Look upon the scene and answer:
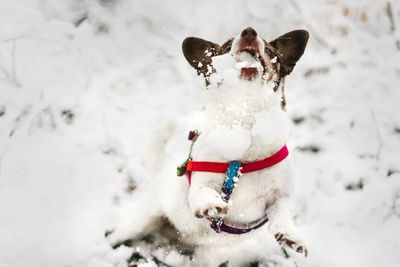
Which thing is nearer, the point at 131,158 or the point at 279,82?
the point at 279,82

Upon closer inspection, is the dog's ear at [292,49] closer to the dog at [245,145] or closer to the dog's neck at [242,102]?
the dog at [245,145]

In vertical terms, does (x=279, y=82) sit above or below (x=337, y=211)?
above

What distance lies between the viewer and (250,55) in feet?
5.04

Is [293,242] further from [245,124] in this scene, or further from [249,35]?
[249,35]

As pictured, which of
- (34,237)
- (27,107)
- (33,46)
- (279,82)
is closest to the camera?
(279,82)

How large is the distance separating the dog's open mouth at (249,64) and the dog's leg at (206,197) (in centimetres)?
58

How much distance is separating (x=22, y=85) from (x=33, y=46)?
46 cm

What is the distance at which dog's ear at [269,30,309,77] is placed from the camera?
75.7 inches

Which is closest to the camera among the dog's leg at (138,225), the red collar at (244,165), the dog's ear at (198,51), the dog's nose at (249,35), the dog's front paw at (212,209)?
the dog's front paw at (212,209)

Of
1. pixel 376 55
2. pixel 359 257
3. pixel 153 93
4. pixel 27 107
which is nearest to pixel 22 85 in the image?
pixel 27 107

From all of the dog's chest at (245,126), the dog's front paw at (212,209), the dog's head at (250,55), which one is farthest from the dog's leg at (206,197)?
the dog's head at (250,55)

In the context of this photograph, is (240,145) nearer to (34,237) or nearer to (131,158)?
(131,158)

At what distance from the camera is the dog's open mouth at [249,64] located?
153 centimetres

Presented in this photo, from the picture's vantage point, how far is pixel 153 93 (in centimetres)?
320
